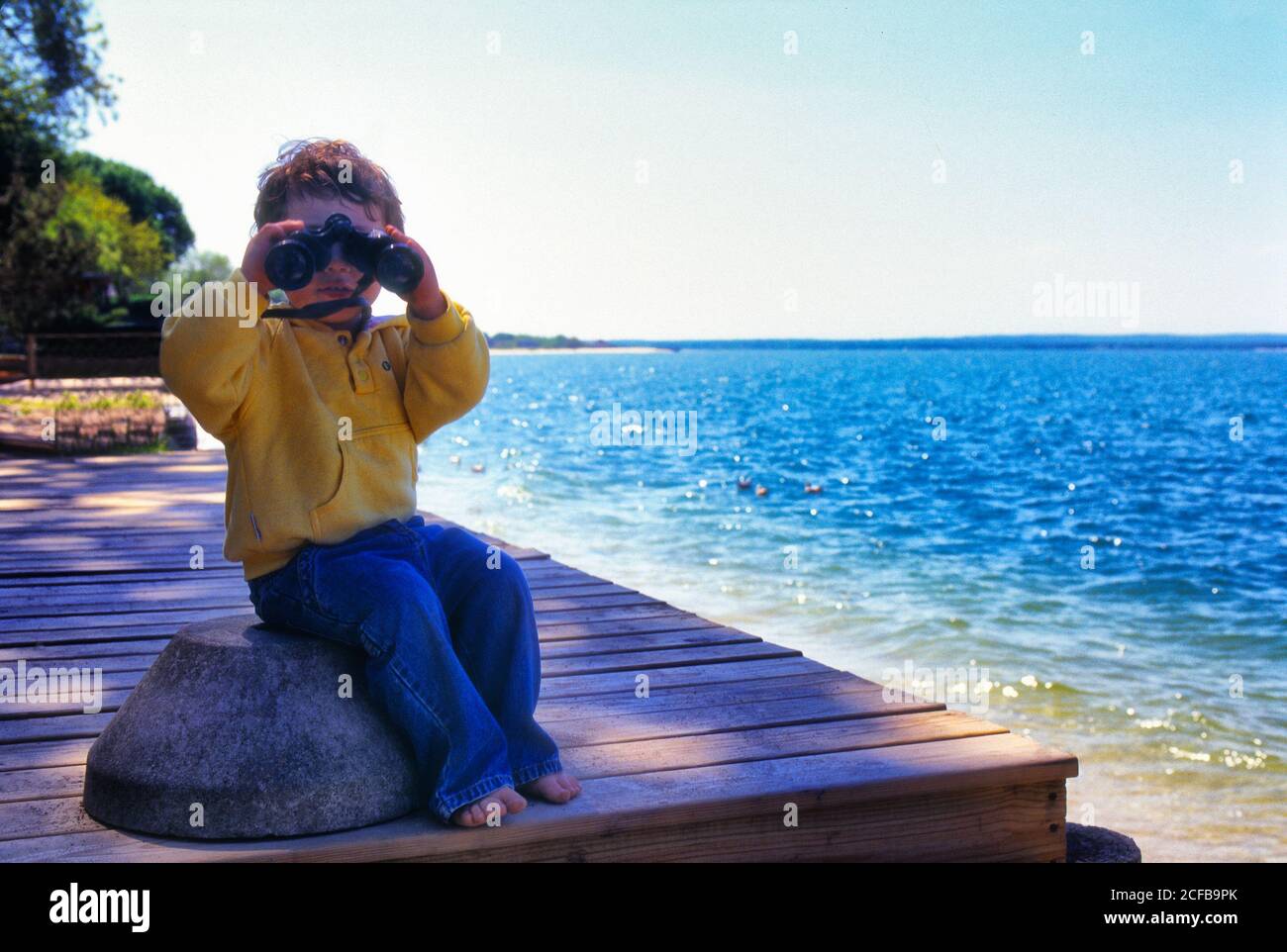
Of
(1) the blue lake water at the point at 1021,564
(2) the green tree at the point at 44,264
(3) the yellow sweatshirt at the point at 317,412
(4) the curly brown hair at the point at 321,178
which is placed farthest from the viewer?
(2) the green tree at the point at 44,264

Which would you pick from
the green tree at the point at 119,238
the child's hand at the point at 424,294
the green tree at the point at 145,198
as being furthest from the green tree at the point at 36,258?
the green tree at the point at 145,198

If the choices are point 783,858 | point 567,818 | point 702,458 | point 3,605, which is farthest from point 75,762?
point 702,458

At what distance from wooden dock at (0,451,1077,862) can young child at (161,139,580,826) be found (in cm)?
19

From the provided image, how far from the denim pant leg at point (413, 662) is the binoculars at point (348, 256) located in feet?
2.16

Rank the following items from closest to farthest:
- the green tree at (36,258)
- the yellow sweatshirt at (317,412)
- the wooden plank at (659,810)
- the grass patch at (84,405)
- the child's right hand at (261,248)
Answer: the wooden plank at (659,810) → the child's right hand at (261,248) → the yellow sweatshirt at (317,412) → the grass patch at (84,405) → the green tree at (36,258)

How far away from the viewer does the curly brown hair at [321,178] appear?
3068 millimetres

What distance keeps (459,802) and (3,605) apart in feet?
10.7

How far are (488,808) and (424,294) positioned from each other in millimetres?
1181

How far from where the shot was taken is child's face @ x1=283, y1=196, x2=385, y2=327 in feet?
9.68

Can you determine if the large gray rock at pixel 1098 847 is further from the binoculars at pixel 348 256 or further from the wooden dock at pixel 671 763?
the binoculars at pixel 348 256

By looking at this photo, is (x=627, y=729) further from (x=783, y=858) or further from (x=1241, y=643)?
(x=1241, y=643)

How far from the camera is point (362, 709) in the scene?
9.57 feet

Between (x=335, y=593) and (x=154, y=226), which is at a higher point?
(x=154, y=226)
